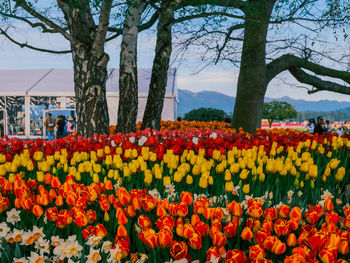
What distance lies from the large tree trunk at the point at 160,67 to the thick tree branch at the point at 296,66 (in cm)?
457

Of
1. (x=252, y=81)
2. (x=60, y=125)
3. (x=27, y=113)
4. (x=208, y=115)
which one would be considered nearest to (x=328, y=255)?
(x=252, y=81)

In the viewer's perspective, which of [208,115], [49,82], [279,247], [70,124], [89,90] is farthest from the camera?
[49,82]

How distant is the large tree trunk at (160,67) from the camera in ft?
29.9

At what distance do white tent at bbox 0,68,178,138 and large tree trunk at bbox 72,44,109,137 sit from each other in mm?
11878

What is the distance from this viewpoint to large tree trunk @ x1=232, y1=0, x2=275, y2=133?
1183 cm

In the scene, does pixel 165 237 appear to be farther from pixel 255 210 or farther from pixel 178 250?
pixel 255 210

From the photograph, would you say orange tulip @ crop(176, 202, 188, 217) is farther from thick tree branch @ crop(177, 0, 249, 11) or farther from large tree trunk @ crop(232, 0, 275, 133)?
large tree trunk @ crop(232, 0, 275, 133)

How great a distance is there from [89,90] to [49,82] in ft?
52.3

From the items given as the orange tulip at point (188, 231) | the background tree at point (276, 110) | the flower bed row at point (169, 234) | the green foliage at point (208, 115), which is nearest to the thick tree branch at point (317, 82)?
the green foliage at point (208, 115)

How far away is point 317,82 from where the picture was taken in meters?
13.9

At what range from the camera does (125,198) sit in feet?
7.98

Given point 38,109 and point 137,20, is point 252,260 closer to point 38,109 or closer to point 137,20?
point 137,20

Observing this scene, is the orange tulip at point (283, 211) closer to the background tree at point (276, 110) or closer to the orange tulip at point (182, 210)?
the orange tulip at point (182, 210)

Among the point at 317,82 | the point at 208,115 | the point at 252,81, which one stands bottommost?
the point at 208,115
